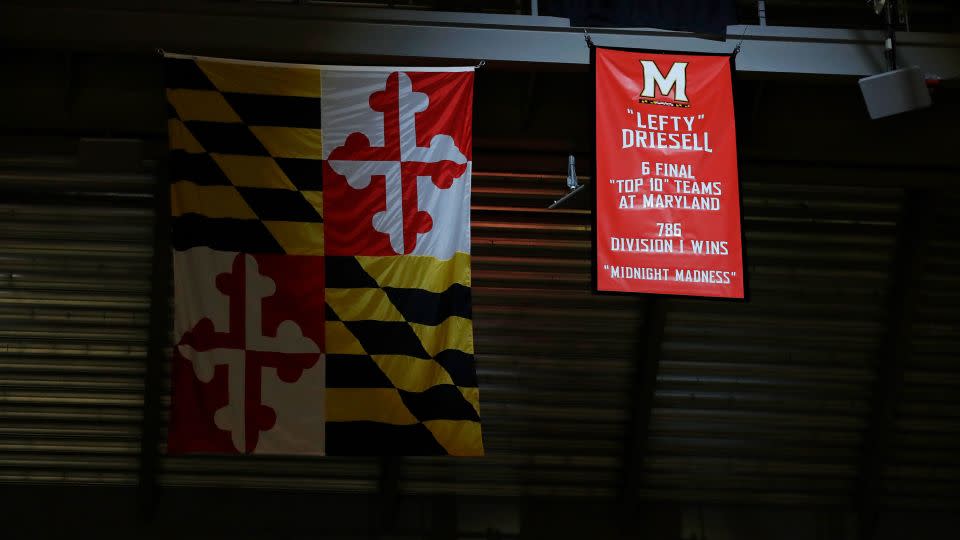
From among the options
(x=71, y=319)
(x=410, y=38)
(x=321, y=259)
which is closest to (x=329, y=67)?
(x=410, y=38)

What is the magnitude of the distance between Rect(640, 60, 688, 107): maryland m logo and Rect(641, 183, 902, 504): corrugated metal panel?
3.39 meters

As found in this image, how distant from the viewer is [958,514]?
42.8ft

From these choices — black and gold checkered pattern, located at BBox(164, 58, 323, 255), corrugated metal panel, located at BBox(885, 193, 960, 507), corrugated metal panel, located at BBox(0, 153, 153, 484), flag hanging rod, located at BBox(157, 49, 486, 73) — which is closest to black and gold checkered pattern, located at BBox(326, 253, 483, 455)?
black and gold checkered pattern, located at BBox(164, 58, 323, 255)

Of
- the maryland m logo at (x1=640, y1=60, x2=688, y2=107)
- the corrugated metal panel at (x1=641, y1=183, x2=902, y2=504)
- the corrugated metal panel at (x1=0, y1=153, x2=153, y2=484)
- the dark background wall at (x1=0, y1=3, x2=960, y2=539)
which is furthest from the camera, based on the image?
the corrugated metal panel at (x1=641, y1=183, x2=902, y2=504)

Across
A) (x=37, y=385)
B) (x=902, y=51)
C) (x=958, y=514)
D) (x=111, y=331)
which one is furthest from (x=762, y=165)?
(x=37, y=385)

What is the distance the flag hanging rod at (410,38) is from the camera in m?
8.63

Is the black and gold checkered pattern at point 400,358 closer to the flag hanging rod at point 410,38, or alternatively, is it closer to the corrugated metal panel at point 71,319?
the flag hanging rod at point 410,38

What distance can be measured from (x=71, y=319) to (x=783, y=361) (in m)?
7.99

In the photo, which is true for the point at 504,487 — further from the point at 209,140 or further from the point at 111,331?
the point at 209,140

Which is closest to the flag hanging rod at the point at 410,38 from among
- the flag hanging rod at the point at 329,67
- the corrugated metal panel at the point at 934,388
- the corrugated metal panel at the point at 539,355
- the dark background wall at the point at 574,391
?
the flag hanging rod at the point at 329,67

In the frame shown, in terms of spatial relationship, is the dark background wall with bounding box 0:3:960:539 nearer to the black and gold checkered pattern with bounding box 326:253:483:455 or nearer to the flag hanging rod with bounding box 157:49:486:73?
the flag hanging rod with bounding box 157:49:486:73

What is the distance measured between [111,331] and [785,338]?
7.56 m

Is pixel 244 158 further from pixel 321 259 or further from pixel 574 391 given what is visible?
pixel 574 391

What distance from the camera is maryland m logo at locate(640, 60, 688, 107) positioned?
8.60 metres
